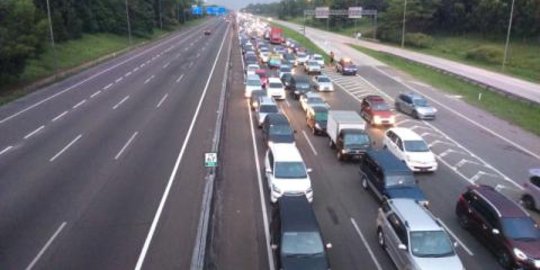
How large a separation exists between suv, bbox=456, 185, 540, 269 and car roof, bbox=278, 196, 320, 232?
6.14 m

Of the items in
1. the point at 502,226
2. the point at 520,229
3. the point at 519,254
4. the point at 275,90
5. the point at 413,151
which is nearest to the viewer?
the point at 519,254

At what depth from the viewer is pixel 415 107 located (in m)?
35.6

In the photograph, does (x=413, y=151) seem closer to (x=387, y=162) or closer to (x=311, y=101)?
(x=387, y=162)

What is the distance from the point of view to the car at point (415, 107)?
3509 centimetres

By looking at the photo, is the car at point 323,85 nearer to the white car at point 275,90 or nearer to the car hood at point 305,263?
the white car at point 275,90

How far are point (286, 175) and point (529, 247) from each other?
9162mm

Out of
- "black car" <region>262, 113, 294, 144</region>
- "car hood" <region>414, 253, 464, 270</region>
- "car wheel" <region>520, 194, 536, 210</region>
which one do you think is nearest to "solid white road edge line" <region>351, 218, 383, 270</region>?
"car hood" <region>414, 253, 464, 270</region>

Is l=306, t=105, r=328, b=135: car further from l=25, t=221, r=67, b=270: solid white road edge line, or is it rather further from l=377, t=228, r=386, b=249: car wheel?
l=25, t=221, r=67, b=270: solid white road edge line

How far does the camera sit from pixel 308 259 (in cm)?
1377

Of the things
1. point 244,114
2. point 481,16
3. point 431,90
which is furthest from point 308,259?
point 481,16

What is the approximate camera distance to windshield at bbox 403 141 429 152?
2394 centimetres

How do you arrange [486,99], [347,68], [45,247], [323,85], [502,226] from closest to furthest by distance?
[45,247] → [502,226] → [486,99] → [323,85] → [347,68]

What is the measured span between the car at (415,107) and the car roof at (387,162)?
15005 mm

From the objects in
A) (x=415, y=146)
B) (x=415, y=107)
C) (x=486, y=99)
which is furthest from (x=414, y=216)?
(x=486, y=99)
